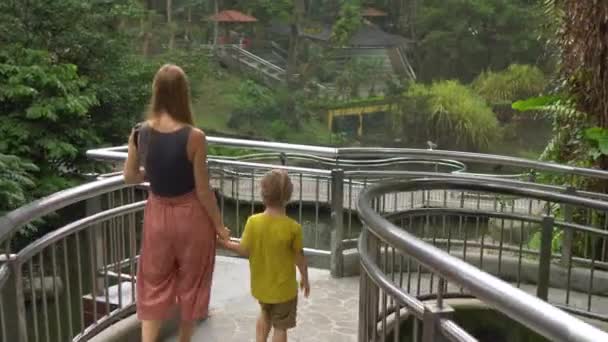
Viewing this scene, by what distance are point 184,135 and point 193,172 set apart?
0.17 meters

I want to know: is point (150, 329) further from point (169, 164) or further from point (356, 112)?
point (356, 112)

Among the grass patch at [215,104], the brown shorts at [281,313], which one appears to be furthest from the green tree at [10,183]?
the grass patch at [215,104]

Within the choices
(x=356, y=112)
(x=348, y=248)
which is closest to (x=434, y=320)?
(x=348, y=248)

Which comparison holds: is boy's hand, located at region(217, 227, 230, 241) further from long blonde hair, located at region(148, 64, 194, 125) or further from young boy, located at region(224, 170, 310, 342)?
long blonde hair, located at region(148, 64, 194, 125)

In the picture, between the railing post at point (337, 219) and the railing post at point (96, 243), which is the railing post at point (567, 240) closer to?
the railing post at point (337, 219)

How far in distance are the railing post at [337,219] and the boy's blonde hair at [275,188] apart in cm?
177

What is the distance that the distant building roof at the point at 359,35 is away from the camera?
99.3 ft

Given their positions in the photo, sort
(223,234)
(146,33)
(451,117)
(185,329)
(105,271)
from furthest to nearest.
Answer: (146,33) < (451,117) < (105,271) < (185,329) < (223,234)

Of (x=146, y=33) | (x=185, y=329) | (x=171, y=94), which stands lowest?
Answer: (x=185, y=329)

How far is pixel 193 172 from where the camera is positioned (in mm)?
2639

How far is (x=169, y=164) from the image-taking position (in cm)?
261

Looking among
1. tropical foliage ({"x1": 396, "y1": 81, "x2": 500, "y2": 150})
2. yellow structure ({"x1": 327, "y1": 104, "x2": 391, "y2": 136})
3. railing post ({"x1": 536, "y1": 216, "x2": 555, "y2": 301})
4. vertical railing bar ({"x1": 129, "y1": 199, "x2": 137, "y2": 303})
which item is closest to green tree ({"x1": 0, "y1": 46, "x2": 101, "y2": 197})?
vertical railing bar ({"x1": 129, "y1": 199, "x2": 137, "y2": 303})

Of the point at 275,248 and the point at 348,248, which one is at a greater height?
the point at 275,248

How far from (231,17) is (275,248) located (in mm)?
28717
